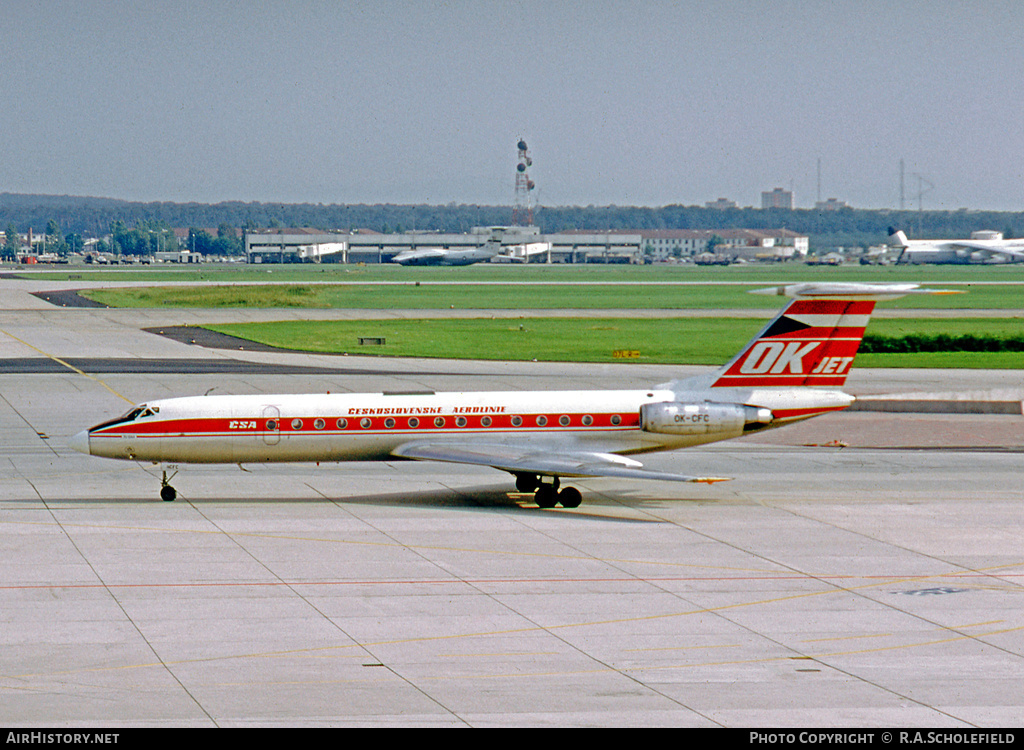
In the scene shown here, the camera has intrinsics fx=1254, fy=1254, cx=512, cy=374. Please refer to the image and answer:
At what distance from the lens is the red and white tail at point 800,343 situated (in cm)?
3341

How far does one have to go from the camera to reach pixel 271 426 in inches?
1284

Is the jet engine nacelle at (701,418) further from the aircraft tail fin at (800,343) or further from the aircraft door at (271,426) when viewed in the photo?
the aircraft door at (271,426)

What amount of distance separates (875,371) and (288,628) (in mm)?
50175

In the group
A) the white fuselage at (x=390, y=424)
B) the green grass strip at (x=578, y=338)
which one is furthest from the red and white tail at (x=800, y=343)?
the green grass strip at (x=578, y=338)

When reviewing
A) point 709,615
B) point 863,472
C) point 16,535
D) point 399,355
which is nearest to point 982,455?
point 863,472

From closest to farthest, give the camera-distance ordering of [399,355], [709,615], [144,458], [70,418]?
[709,615] → [144,458] → [70,418] → [399,355]

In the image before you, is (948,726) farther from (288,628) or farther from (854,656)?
(288,628)

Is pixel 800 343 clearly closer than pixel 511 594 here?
No

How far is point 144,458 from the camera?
108 ft

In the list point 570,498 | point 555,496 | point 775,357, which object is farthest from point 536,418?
point 775,357

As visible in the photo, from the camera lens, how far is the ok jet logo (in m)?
33.4

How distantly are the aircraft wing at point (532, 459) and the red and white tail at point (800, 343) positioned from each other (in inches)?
132

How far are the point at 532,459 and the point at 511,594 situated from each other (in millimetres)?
8684

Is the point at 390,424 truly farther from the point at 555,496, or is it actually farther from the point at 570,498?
the point at 570,498
